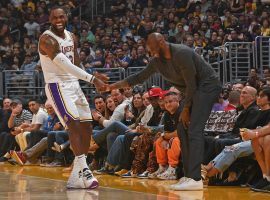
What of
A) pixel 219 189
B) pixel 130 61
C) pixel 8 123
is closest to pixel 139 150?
pixel 219 189

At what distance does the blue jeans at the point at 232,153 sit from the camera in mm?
9086

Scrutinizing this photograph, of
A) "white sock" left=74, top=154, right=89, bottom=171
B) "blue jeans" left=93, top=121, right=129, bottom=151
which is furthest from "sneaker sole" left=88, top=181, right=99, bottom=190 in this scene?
"blue jeans" left=93, top=121, right=129, bottom=151

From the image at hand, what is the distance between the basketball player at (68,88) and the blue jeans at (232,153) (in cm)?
146

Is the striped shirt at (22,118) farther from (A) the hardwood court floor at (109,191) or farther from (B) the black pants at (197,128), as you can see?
(B) the black pants at (197,128)

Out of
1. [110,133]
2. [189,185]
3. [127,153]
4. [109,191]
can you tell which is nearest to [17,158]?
[110,133]

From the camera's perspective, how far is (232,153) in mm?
9109

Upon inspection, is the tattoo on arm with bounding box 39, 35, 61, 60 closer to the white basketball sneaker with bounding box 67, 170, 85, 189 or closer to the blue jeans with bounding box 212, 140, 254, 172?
the white basketball sneaker with bounding box 67, 170, 85, 189

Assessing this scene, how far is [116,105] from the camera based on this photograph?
1288 centimetres

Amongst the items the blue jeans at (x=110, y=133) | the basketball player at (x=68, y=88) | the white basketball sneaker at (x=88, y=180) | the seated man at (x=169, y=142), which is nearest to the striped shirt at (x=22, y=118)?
the blue jeans at (x=110, y=133)

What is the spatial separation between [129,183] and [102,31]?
1311cm

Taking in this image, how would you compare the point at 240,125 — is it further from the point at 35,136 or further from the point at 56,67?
the point at 35,136

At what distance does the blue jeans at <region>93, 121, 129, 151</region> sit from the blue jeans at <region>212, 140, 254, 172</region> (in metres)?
2.63

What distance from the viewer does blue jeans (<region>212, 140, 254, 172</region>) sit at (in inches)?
358

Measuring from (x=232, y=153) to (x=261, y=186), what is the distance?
0.59m
